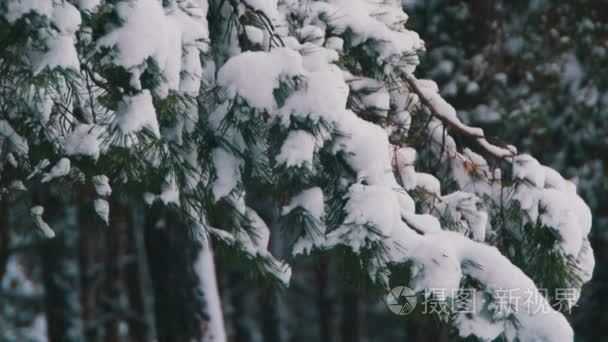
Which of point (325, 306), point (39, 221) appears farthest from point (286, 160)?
point (325, 306)

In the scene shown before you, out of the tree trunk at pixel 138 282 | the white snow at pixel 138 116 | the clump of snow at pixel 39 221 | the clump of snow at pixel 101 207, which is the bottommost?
the tree trunk at pixel 138 282

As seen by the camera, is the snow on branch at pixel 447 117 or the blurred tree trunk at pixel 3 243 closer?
the snow on branch at pixel 447 117

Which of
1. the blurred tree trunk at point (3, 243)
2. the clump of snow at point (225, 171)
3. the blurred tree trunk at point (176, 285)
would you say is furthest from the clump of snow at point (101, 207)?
the blurred tree trunk at point (3, 243)

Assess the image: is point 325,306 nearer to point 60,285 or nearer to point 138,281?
point 138,281

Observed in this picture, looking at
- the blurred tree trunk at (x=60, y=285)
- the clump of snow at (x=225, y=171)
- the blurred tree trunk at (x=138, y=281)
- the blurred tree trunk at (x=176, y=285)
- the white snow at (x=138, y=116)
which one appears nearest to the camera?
the white snow at (x=138, y=116)

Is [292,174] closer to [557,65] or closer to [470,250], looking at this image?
[470,250]

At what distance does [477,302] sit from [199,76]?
4.44 ft

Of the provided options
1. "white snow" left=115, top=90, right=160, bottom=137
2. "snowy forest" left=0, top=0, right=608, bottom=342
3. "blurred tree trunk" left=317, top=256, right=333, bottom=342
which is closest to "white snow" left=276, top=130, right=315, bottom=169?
"snowy forest" left=0, top=0, right=608, bottom=342

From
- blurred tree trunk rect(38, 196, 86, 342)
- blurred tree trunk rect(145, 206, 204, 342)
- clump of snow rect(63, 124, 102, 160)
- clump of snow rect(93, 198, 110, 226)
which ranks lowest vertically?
blurred tree trunk rect(38, 196, 86, 342)

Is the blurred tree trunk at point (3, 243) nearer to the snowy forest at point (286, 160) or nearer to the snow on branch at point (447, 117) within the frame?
the snowy forest at point (286, 160)

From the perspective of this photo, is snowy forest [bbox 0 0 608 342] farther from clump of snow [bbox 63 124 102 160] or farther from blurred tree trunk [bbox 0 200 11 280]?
blurred tree trunk [bbox 0 200 11 280]

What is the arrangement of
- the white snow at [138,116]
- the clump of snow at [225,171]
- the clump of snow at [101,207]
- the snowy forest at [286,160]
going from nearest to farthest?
the white snow at [138,116] → the snowy forest at [286,160] → the clump of snow at [225,171] → the clump of snow at [101,207]

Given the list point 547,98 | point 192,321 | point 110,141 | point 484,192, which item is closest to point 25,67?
point 110,141

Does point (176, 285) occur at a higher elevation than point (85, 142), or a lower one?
lower
